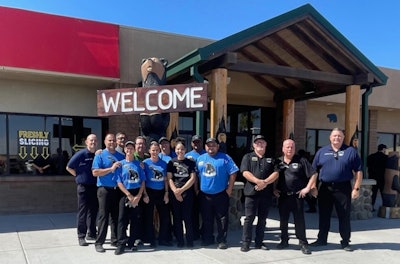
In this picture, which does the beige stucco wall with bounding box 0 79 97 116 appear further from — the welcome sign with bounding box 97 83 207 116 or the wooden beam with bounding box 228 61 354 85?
the wooden beam with bounding box 228 61 354 85

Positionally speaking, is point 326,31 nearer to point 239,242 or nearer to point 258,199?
point 258,199

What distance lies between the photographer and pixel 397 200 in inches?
354

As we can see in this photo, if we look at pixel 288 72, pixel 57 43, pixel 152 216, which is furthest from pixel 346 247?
pixel 57 43

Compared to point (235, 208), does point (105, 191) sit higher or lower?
higher

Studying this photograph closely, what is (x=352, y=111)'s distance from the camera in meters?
8.44

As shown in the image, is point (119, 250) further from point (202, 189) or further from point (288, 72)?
point (288, 72)

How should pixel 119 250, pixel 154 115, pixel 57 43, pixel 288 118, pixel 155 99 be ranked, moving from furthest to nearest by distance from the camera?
pixel 288 118 → pixel 57 43 → pixel 154 115 → pixel 155 99 → pixel 119 250

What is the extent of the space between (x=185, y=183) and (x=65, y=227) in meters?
3.10

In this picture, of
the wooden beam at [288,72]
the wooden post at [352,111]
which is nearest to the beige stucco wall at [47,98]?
the wooden beam at [288,72]

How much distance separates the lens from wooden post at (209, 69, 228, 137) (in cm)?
683

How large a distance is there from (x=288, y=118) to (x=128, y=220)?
6.58 metres

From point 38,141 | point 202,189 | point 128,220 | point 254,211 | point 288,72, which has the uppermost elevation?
point 288,72

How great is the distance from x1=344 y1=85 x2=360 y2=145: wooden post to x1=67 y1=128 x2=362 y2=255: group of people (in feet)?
9.29

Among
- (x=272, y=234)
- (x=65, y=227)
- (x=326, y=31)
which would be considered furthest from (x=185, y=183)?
(x=326, y=31)
